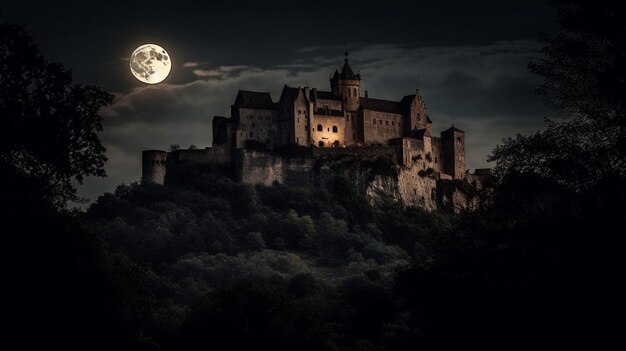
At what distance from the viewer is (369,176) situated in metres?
117

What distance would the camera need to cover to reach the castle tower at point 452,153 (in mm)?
125688


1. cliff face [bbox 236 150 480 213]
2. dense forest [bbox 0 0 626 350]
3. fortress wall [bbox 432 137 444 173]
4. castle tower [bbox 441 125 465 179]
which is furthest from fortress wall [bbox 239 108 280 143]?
dense forest [bbox 0 0 626 350]

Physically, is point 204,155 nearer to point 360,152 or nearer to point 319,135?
point 319,135

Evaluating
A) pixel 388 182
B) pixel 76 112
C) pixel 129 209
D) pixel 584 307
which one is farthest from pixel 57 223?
pixel 388 182

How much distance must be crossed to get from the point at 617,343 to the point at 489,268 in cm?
592

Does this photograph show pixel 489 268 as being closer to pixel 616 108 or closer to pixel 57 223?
pixel 616 108

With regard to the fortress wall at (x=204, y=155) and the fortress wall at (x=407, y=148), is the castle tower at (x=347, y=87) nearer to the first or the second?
the fortress wall at (x=407, y=148)

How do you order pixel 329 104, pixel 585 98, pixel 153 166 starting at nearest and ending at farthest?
pixel 585 98 → pixel 153 166 → pixel 329 104

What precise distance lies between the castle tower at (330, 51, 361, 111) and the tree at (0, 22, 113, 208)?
97267 mm

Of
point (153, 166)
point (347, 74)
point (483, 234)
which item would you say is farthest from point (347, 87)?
point (483, 234)

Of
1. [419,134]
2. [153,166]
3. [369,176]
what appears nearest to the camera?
[153,166]

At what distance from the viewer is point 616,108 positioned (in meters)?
24.8

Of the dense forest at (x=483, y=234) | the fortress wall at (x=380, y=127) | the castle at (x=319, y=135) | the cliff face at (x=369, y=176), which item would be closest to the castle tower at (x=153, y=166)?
the castle at (x=319, y=135)

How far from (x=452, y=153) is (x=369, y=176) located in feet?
45.6
